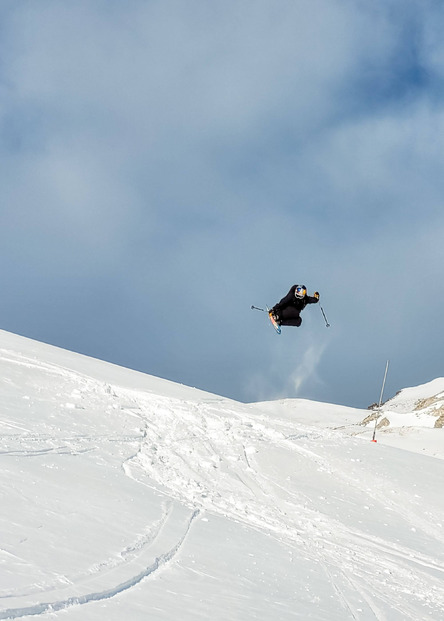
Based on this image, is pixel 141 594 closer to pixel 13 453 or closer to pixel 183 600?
pixel 183 600

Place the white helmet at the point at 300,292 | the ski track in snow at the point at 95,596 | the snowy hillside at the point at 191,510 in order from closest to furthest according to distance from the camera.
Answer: the ski track in snow at the point at 95,596 < the snowy hillside at the point at 191,510 < the white helmet at the point at 300,292

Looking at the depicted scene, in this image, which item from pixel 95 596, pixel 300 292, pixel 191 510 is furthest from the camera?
pixel 300 292

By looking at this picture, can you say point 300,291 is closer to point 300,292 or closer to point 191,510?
point 300,292

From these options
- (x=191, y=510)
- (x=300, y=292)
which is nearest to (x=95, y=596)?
(x=191, y=510)

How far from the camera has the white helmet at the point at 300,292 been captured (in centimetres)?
1769

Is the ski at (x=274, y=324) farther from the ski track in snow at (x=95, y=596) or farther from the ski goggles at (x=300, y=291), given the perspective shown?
the ski track in snow at (x=95, y=596)

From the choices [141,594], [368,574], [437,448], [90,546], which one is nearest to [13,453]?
[90,546]

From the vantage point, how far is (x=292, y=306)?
18.2 meters

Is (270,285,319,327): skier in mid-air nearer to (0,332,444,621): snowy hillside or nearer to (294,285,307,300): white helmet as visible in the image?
(294,285,307,300): white helmet

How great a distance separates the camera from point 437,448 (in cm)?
2289

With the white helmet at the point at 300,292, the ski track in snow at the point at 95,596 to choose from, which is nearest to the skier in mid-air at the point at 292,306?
the white helmet at the point at 300,292

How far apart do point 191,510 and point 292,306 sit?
33.7 ft

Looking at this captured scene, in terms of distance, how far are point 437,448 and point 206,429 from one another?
40.6 ft

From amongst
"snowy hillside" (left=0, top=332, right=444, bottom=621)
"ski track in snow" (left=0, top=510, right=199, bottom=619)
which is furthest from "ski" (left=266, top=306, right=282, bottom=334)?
"ski track in snow" (left=0, top=510, right=199, bottom=619)
